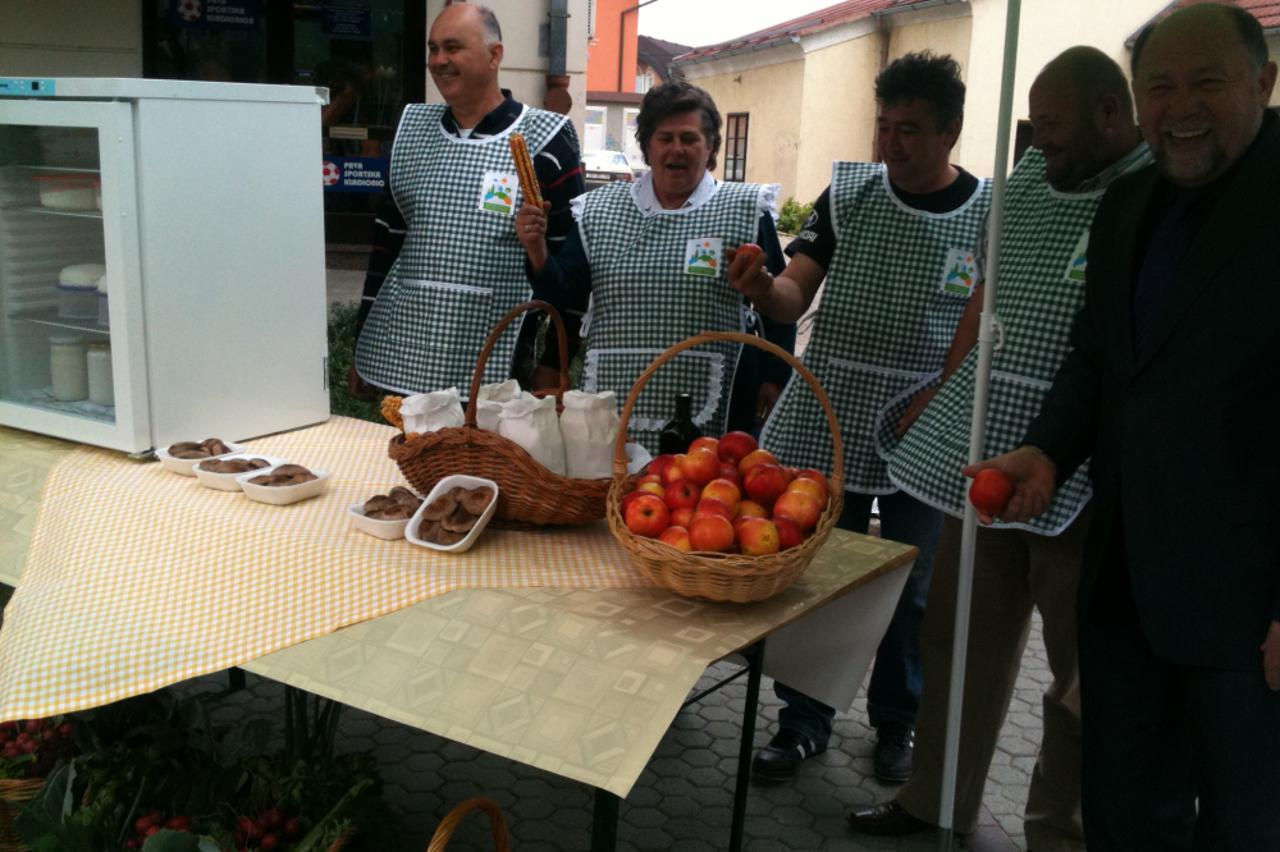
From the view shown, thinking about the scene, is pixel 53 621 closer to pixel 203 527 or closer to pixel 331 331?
pixel 203 527

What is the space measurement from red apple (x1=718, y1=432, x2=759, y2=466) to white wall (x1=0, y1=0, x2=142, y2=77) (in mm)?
5768

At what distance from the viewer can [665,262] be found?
2.98 metres

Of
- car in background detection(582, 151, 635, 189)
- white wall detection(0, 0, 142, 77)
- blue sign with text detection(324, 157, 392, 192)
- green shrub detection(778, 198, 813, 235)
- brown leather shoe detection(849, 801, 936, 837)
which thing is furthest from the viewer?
green shrub detection(778, 198, 813, 235)

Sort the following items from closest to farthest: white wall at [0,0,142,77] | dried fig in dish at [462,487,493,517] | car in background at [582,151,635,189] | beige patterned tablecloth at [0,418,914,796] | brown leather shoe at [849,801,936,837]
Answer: beige patterned tablecloth at [0,418,914,796], dried fig in dish at [462,487,493,517], brown leather shoe at [849,801,936,837], white wall at [0,0,142,77], car in background at [582,151,635,189]

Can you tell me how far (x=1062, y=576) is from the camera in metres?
2.51

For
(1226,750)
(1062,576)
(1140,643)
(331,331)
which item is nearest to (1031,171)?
(1062,576)

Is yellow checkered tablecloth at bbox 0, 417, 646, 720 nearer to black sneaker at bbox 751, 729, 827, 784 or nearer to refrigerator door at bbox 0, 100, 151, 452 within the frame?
refrigerator door at bbox 0, 100, 151, 452

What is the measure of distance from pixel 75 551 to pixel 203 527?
0.22m

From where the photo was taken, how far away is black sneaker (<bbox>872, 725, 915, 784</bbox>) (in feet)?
10.6

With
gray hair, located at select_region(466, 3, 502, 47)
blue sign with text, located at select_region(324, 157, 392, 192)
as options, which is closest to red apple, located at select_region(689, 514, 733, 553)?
gray hair, located at select_region(466, 3, 502, 47)

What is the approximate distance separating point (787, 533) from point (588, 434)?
0.49 metres

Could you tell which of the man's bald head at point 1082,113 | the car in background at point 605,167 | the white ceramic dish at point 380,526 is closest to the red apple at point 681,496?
the white ceramic dish at point 380,526

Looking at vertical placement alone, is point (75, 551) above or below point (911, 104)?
below

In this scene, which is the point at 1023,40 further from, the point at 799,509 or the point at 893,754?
the point at 799,509
